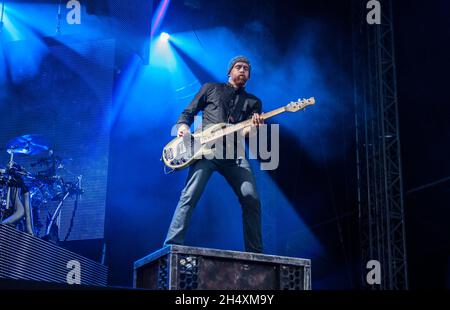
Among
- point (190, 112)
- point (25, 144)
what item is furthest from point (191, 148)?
point (25, 144)

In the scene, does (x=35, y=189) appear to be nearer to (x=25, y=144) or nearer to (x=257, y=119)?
(x=25, y=144)

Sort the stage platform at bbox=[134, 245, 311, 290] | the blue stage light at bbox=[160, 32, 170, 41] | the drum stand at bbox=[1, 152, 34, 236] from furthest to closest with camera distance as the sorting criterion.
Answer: the blue stage light at bbox=[160, 32, 170, 41], the drum stand at bbox=[1, 152, 34, 236], the stage platform at bbox=[134, 245, 311, 290]

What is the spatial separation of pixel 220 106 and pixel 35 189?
494cm

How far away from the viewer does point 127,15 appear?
484 inches

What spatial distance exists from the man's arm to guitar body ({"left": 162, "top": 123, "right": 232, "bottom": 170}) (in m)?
0.08

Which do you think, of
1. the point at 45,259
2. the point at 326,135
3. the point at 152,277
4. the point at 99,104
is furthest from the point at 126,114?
the point at 152,277

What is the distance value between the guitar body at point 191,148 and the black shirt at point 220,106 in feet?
0.36

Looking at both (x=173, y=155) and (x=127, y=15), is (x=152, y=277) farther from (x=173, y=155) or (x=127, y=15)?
(x=127, y=15)

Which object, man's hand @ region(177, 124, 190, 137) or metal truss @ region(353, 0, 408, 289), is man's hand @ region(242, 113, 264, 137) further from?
metal truss @ region(353, 0, 408, 289)

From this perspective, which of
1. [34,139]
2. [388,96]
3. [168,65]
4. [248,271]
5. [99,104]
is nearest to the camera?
[248,271]

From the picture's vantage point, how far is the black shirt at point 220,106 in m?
6.16

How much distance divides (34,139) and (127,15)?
3468 mm

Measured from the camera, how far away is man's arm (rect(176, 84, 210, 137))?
20.1 feet

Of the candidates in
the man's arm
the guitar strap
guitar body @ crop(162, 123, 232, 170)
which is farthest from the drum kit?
the guitar strap
